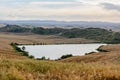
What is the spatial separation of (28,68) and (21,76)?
105 inches

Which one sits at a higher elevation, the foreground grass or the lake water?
the foreground grass

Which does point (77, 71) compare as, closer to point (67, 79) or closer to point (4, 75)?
point (67, 79)

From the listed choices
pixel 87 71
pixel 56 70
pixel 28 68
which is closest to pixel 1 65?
pixel 28 68

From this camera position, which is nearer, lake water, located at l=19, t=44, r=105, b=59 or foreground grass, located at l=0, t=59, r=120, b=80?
foreground grass, located at l=0, t=59, r=120, b=80

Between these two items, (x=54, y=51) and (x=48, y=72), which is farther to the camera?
(x=54, y=51)

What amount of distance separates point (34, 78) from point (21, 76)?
0.57 metres

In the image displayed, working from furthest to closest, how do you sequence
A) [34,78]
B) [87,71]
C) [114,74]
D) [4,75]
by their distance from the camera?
[87,71] → [114,74] → [34,78] → [4,75]

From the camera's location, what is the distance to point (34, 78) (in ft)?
40.8

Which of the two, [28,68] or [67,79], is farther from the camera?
[28,68]

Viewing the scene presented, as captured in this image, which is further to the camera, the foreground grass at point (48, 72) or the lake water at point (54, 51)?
the lake water at point (54, 51)

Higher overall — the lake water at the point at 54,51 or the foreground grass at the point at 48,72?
the foreground grass at the point at 48,72

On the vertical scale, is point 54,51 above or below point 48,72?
below

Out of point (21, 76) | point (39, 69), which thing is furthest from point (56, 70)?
point (21, 76)

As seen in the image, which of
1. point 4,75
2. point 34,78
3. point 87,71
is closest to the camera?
point 4,75
